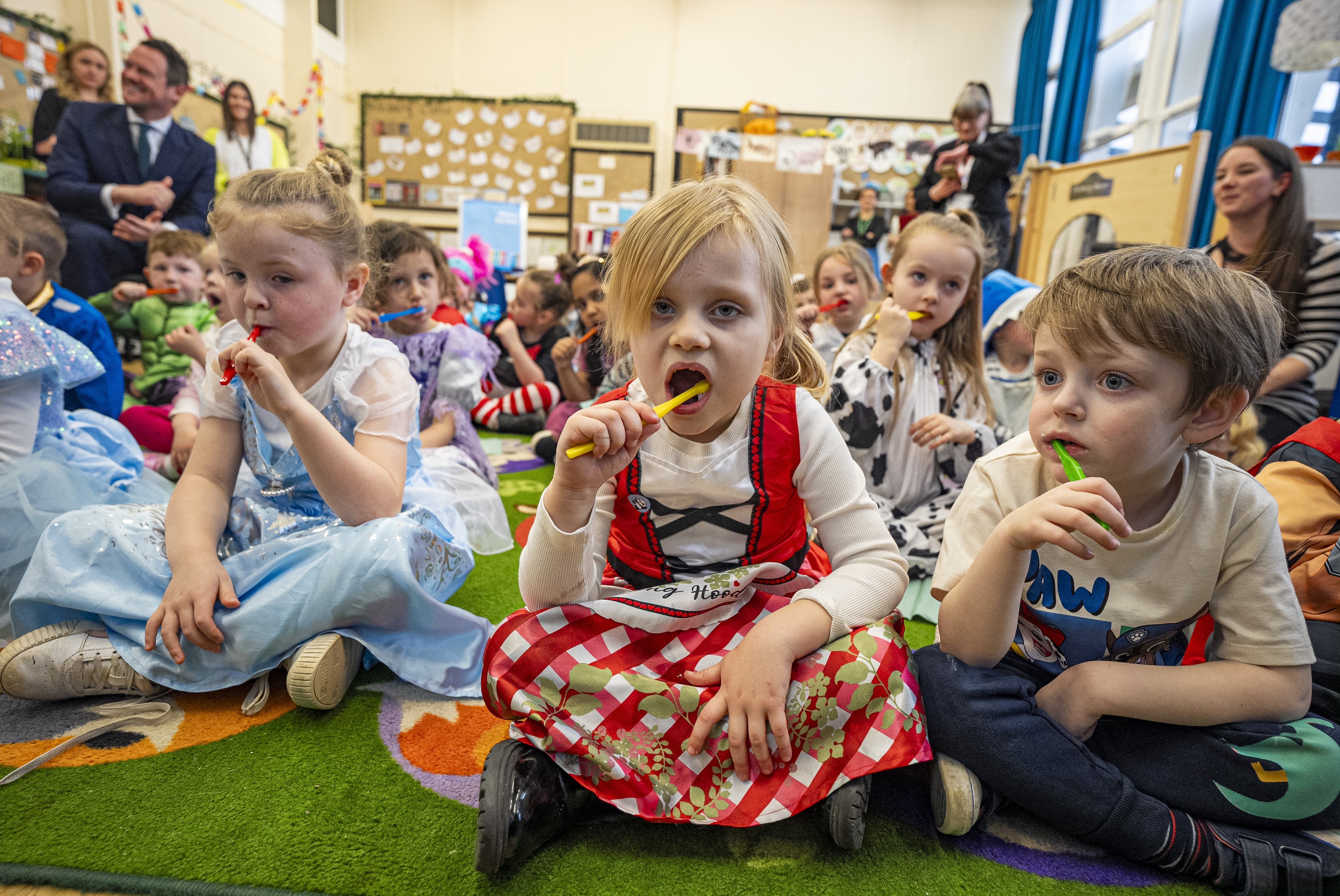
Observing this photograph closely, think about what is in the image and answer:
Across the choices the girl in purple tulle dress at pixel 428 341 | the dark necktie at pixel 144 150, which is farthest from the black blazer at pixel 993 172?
the dark necktie at pixel 144 150

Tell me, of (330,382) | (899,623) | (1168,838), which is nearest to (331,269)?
(330,382)

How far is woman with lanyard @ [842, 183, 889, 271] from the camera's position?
5395 millimetres

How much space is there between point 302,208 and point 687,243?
0.58 metres

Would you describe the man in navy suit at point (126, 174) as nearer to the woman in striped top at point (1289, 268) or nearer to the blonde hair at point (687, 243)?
the blonde hair at point (687, 243)

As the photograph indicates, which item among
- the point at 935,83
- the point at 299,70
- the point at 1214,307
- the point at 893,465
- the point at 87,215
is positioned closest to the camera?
the point at 1214,307

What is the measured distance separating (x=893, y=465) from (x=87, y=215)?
10.5 ft

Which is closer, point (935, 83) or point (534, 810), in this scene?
point (534, 810)

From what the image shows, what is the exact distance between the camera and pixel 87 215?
112 inches

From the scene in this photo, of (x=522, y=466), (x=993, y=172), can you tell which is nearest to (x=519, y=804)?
(x=522, y=466)

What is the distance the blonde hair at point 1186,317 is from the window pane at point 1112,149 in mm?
4310

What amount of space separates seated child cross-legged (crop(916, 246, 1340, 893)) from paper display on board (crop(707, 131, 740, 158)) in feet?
16.8

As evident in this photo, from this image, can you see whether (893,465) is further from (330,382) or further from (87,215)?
(87,215)

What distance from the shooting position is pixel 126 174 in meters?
2.92

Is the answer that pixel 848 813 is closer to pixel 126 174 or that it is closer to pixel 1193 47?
pixel 126 174
